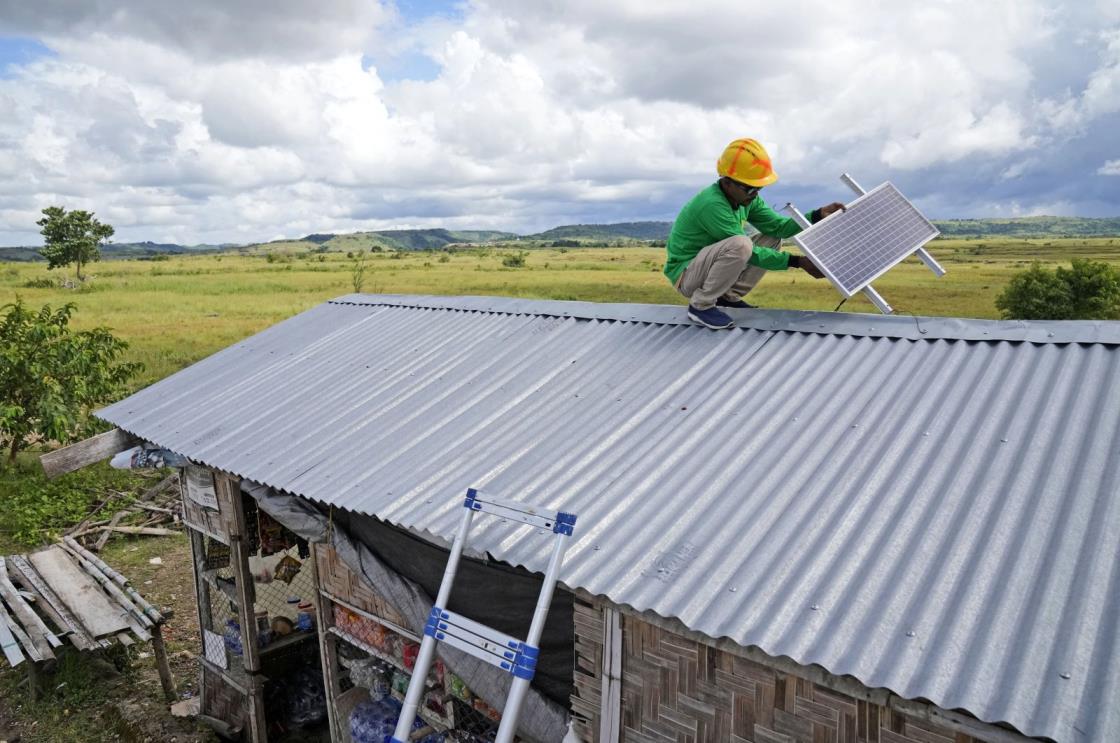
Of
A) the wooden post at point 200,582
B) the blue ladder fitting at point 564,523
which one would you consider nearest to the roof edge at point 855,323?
the blue ladder fitting at point 564,523

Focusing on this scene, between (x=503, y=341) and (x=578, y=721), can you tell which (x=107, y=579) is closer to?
(x=503, y=341)

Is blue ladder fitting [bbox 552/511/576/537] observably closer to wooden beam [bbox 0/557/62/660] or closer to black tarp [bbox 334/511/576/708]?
black tarp [bbox 334/511/576/708]

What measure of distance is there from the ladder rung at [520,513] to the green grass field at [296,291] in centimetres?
1976

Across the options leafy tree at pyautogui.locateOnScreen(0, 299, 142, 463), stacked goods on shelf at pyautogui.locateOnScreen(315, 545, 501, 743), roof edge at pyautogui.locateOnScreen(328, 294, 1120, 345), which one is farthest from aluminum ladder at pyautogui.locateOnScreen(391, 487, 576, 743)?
leafy tree at pyautogui.locateOnScreen(0, 299, 142, 463)

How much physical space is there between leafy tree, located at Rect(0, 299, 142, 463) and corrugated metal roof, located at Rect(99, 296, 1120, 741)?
771 cm

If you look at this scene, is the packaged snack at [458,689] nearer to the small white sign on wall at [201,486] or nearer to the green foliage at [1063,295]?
the small white sign on wall at [201,486]

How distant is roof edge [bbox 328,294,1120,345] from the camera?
4.48 m

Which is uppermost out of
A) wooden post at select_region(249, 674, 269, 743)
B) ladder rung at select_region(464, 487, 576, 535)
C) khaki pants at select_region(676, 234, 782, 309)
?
khaki pants at select_region(676, 234, 782, 309)

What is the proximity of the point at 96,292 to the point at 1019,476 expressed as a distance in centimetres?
4944

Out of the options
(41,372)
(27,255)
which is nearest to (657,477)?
(41,372)

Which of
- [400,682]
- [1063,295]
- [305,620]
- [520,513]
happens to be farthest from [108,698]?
[1063,295]

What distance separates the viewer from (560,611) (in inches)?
176


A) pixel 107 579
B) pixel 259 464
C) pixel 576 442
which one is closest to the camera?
pixel 576 442

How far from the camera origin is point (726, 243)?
18.8ft
